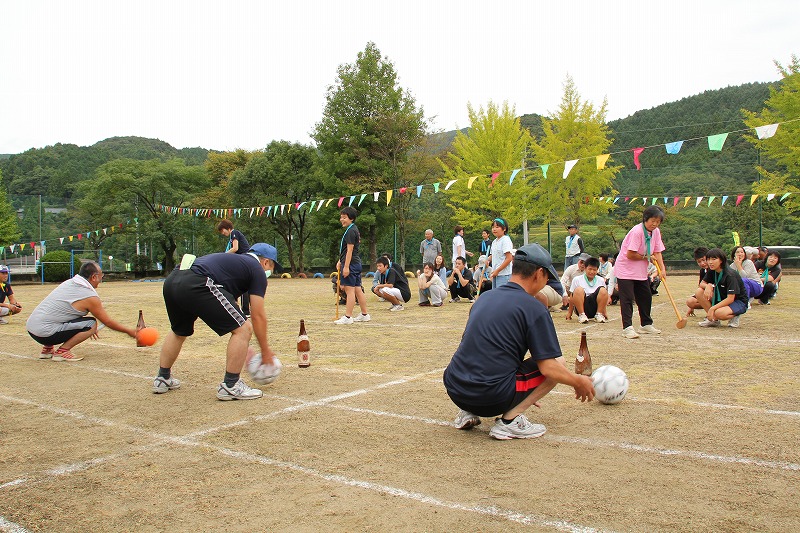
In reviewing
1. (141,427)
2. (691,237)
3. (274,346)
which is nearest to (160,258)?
(691,237)

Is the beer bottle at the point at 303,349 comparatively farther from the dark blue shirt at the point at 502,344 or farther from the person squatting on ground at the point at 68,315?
the dark blue shirt at the point at 502,344

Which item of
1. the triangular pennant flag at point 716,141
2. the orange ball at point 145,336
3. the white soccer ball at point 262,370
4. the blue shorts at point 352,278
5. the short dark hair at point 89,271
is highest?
the triangular pennant flag at point 716,141

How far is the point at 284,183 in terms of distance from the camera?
142 feet

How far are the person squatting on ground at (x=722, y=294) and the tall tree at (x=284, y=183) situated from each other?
3357 cm

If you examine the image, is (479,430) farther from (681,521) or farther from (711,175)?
(711,175)

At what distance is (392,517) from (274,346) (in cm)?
617

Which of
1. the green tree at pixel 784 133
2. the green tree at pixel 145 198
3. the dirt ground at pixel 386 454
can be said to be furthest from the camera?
the green tree at pixel 145 198

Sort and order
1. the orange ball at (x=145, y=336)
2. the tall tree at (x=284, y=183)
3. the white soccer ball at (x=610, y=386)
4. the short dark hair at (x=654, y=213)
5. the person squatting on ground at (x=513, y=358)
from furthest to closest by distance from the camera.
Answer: the tall tree at (x=284, y=183) < the short dark hair at (x=654, y=213) < the orange ball at (x=145, y=336) < the white soccer ball at (x=610, y=386) < the person squatting on ground at (x=513, y=358)

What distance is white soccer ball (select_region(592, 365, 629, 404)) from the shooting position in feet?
16.6

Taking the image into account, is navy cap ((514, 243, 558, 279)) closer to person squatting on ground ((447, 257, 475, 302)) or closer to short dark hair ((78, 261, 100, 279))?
short dark hair ((78, 261, 100, 279))

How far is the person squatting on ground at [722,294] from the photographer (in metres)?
9.95

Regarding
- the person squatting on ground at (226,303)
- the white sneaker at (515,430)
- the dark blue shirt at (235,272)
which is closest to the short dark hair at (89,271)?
the person squatting on ground at (226,303)

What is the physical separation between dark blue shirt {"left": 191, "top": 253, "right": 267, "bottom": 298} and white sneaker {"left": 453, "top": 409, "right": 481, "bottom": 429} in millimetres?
2095

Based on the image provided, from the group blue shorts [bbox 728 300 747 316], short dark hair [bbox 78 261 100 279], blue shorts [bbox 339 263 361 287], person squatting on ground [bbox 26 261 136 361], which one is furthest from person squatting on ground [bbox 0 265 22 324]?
blue shorts [bbox 728 300 747 316]
